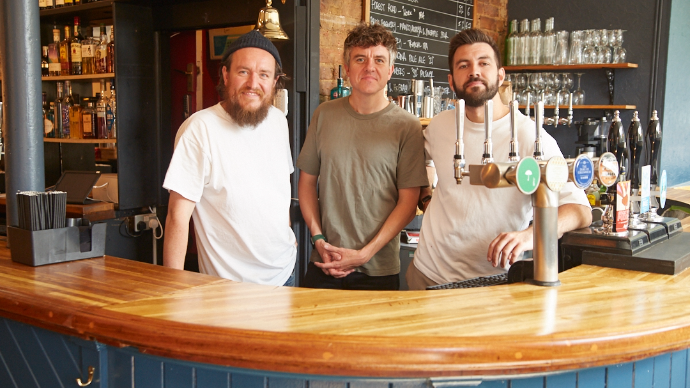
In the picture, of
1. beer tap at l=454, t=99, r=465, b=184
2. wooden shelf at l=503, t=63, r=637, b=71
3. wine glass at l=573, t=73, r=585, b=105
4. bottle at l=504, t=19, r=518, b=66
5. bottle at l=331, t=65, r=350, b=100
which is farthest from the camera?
bottle at l=504, t=19, r=518, b=66

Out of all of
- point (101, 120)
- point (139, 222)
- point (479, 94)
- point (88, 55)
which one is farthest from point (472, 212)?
point (88, 55)

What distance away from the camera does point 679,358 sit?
1.48 m

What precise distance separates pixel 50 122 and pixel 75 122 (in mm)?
283

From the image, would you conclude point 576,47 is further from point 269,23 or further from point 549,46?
point 269,23

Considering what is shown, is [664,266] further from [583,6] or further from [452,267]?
[583,6]

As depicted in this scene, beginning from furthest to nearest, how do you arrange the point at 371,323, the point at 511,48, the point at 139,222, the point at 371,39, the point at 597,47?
1. the point at 511,48
2. the point at 597,47
3. the point at 139,222
4. the point at 371,39
5. the point at 371,323

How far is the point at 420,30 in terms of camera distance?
4.82 meters

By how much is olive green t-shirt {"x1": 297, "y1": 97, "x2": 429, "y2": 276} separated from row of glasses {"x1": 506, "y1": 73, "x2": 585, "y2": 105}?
291 cm

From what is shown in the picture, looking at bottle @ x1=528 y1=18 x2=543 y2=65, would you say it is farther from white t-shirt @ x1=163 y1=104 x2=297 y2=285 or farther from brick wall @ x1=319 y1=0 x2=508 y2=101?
white t-shirt @ x1=163 y1=104 x2=297 y2=285

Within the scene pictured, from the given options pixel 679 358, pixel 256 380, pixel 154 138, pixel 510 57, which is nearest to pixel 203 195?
pixel 256 380

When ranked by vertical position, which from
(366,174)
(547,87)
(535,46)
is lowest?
(366,174)

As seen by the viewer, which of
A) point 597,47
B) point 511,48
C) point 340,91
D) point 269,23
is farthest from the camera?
point 511,48

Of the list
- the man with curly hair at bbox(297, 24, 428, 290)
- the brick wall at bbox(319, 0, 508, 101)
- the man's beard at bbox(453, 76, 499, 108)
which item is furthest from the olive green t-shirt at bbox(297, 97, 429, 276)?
the brick wall at bbox(319, 0, 508, 101)

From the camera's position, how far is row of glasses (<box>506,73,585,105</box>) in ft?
16.7
